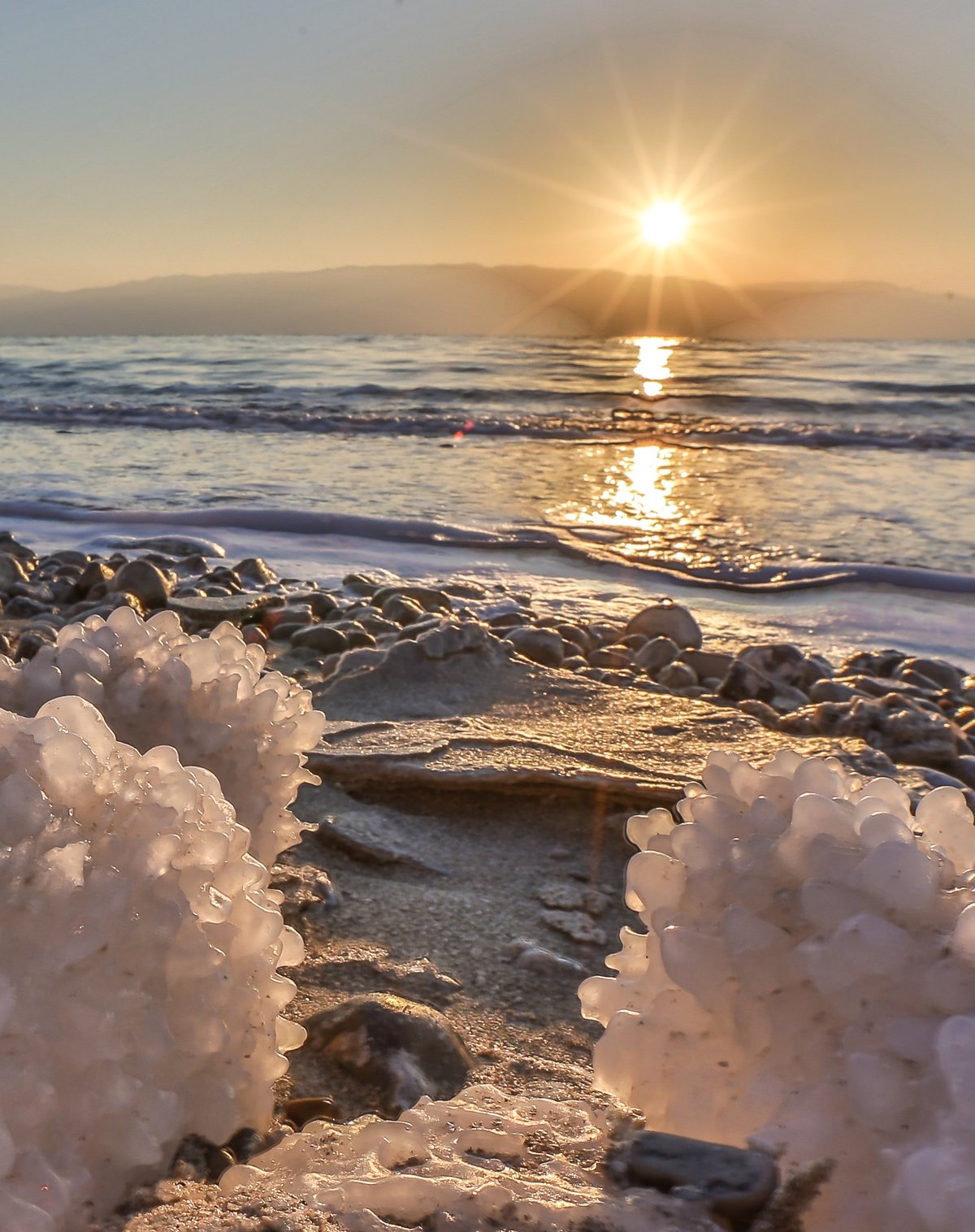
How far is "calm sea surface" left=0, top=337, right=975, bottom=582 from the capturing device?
22.6ft

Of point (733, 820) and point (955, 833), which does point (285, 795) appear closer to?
point (733, 820)

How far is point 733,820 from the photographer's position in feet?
3.67

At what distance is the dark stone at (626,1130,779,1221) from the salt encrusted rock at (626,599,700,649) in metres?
3.20

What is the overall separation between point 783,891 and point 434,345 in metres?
28.9

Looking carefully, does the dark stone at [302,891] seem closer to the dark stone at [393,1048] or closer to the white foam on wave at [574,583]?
the dark stone at [393,1048]

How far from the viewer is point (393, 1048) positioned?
1.48m

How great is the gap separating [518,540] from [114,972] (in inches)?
212

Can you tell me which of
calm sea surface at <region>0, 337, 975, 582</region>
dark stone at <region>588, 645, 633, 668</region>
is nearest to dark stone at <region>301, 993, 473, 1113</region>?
dark stone at <region>588, 645, 633, 668</region>

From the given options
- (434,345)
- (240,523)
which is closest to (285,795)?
(240,523)

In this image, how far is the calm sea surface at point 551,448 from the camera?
689 cm

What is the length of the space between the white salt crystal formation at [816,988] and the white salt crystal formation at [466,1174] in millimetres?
91

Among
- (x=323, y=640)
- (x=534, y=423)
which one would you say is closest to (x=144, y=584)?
(x=323, y=640)

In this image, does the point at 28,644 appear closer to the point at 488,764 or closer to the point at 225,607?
the point at 225,607

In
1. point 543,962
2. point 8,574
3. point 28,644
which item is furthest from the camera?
point 8,574
